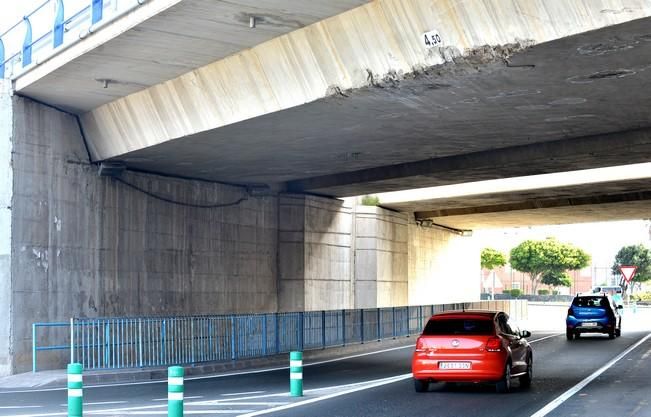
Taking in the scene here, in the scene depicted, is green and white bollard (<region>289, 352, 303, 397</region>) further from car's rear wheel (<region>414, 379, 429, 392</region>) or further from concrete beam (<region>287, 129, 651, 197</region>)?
concrete beam (<region>287, 129, 651, 197</region>)

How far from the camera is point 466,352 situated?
15.3 meters

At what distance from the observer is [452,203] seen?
36.5 metres

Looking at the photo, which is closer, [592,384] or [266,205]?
[592,384]

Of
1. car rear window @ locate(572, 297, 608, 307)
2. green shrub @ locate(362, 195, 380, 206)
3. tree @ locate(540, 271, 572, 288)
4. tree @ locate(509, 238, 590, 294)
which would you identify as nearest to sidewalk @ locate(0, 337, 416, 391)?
green shrub @ locate(362, 195, 380, 206)

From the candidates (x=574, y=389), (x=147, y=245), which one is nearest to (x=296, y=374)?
(x=574, y=389)

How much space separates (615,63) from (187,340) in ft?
40.0

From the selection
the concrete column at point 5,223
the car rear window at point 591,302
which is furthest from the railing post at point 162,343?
the car rear window at point 591,302

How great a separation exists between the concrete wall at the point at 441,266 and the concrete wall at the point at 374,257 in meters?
2.92

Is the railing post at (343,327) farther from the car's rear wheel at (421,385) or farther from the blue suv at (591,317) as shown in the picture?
the car's rear wheel at (421,385)

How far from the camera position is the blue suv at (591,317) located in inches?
1284

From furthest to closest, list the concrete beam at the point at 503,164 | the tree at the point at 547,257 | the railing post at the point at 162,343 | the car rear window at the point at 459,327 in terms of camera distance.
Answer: the tree at the point at 547,257
the concrete beam at the point at 503,164
the railing post at the point at 162,343
the car rear window at the point at 459,327

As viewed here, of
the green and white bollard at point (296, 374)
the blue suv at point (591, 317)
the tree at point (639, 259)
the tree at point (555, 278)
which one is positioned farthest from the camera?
the tree at point (639, 259)

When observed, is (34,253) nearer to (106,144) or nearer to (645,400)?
(106,144)

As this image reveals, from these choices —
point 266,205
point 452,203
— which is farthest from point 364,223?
point 266,205
